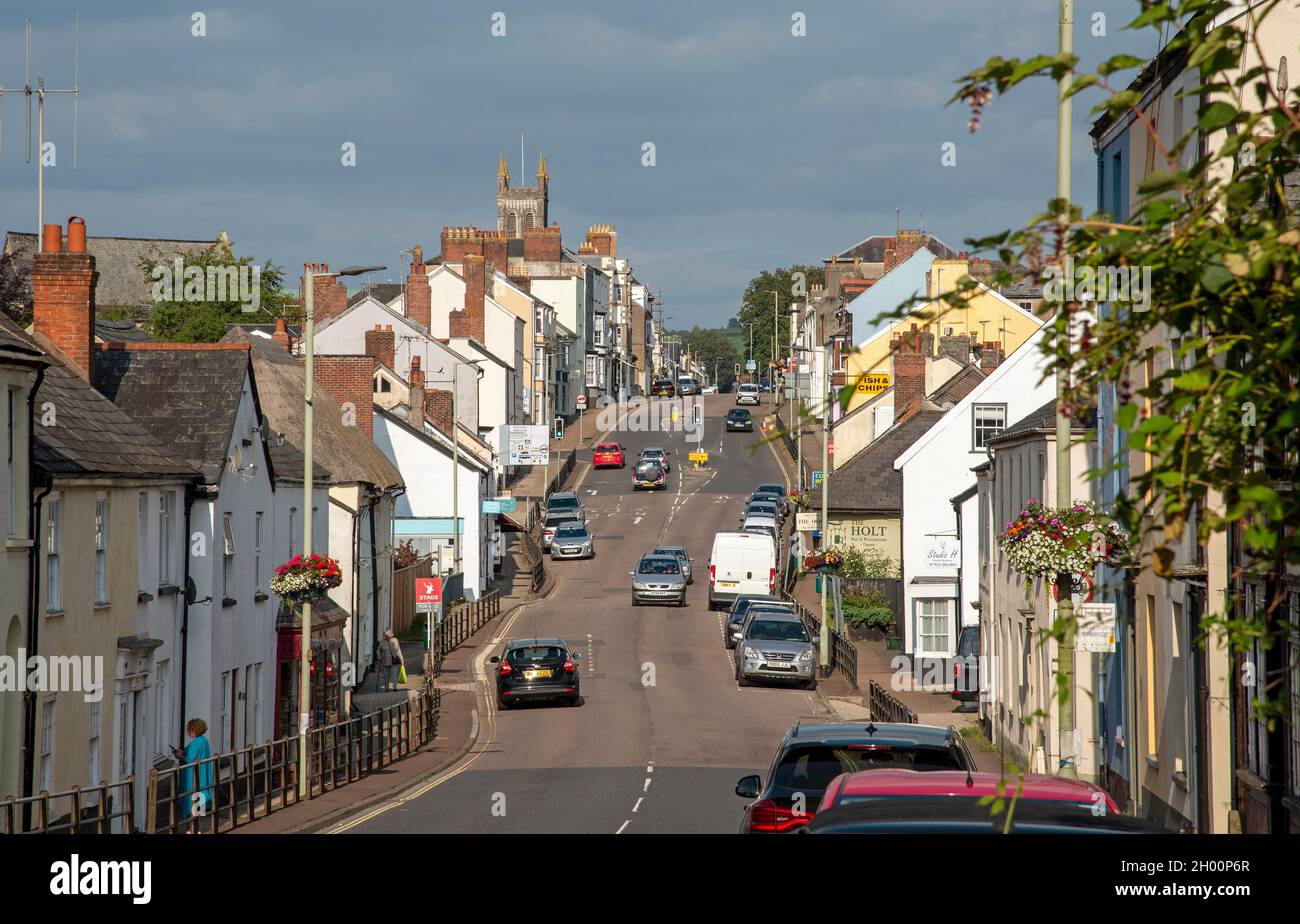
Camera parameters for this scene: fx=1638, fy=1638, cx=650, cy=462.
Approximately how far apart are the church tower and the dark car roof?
181952 mm

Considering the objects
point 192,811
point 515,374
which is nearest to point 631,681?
point 192,811

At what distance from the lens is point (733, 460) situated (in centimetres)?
10988

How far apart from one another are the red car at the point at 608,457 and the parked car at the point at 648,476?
9.29 m

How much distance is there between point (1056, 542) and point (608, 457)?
8587cm

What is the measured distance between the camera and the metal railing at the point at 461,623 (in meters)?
47.8

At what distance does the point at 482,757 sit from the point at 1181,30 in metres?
27.2

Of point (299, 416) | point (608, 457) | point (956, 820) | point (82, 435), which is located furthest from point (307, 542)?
point (608, 457)

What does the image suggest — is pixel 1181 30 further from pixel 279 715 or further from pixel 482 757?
pixel 279 715

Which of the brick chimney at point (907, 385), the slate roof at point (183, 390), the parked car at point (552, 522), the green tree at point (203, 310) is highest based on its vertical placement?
the green tree at point (203, 310)

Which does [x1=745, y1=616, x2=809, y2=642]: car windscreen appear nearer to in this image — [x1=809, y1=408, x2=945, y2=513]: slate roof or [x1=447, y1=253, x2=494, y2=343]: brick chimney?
[x1=809, y1=408, x2=945, y2=513]: slate roof

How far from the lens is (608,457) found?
349ft

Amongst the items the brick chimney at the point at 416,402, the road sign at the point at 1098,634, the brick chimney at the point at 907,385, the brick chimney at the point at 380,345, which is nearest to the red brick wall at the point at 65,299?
the road sign at the point at 1098,634

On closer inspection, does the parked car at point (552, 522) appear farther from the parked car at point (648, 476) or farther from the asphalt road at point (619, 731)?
the parked car at point (648, 476)

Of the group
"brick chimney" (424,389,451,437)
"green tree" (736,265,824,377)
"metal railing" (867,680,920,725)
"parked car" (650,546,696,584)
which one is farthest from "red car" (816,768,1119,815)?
"green tree" (736,265,824,377)
